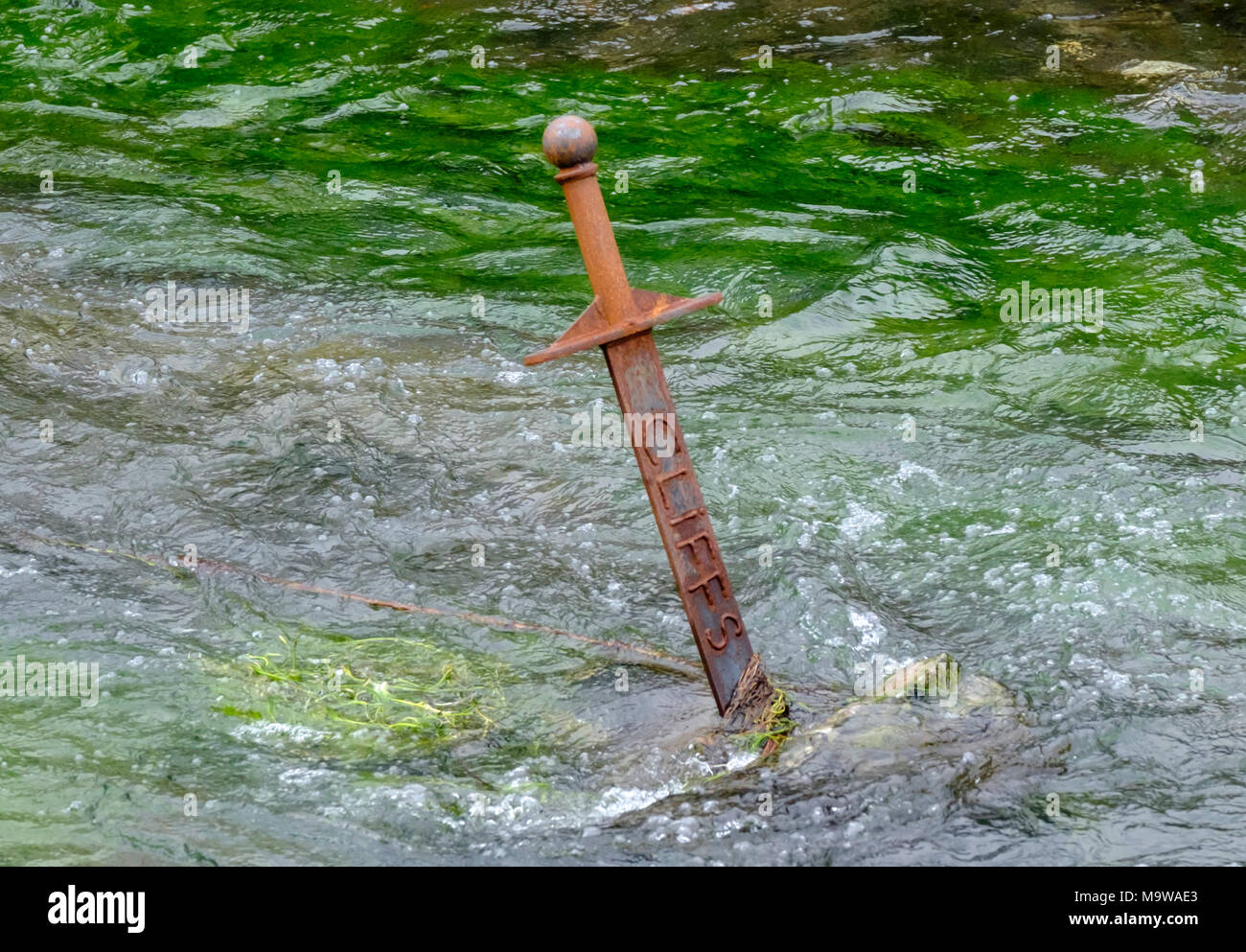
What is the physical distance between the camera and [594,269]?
133 inches

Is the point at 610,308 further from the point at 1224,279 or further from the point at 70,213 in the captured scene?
the point at 70,213

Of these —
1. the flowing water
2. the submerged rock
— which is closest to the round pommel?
the flowing water

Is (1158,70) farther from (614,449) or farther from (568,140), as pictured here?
(568,140)

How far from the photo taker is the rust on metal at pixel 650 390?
3295 mm

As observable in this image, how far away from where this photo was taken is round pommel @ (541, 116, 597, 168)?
320cm

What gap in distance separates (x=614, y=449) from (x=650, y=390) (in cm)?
243

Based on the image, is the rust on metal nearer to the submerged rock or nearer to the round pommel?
the round pommel

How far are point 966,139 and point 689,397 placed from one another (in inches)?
141

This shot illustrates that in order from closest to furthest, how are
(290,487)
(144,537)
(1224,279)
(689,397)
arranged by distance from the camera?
(144,537), (290,487), (689,397), (1224,279)

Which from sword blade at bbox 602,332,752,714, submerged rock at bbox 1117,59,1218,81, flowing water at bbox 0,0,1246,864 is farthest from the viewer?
submerged rock at bbox 1117,59,1218,81

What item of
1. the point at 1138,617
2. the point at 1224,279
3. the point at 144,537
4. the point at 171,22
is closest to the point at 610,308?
the point at 1138,617

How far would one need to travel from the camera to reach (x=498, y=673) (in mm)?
4461

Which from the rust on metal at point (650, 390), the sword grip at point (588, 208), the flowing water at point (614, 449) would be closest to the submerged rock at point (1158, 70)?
the flowing water at point (614, 449)

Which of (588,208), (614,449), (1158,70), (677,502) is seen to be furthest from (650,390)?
(1158,70)
